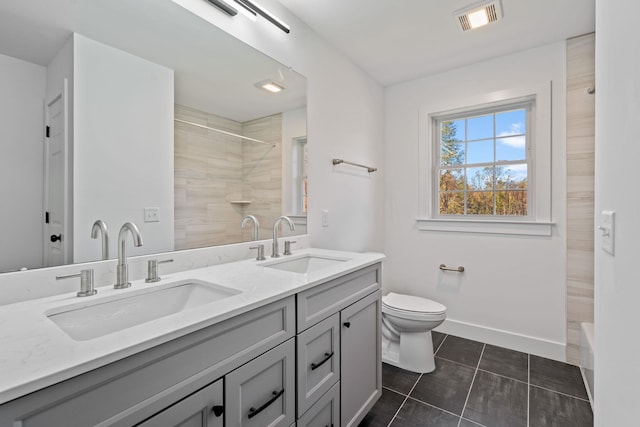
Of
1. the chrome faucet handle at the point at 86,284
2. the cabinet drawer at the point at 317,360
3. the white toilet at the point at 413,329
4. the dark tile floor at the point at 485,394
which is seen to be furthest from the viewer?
the white toilet at the point at 413,329

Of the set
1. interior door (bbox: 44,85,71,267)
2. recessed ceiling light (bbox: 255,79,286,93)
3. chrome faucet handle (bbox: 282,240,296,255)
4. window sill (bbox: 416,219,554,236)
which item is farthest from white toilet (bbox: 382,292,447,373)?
interior door (bbox: 44,85,71,267)

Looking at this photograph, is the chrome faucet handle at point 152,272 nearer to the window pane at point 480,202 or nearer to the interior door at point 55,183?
the interior door at point 55,183

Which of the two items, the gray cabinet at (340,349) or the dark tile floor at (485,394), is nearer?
the gray cabinet at (340,349)

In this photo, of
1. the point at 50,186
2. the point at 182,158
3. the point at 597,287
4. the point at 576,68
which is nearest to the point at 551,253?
the point at 576,68

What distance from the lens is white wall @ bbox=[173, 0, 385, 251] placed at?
6.04 ft

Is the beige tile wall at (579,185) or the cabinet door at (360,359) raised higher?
the beige tile wall at (579,185)

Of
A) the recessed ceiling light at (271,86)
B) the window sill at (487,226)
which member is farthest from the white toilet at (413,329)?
the recessed ceiling light at (271,86)

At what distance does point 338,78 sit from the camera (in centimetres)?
242

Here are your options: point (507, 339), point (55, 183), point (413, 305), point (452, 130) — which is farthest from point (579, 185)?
point (55, 183)

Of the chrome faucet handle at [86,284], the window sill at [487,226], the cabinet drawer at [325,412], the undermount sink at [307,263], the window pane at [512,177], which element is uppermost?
the window pane at [512,177]

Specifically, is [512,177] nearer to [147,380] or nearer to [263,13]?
[263,13]

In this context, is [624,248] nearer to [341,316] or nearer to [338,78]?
[341,316]

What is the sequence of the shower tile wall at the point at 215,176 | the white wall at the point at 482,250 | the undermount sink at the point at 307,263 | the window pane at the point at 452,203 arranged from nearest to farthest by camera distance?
the shower tile wall at the point at 215,176, the undermount sink at the point at 307,263, the white wall at the point at 482,250, the window pane at the point at 452,203

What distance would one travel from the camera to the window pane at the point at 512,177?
2504 millimetres
